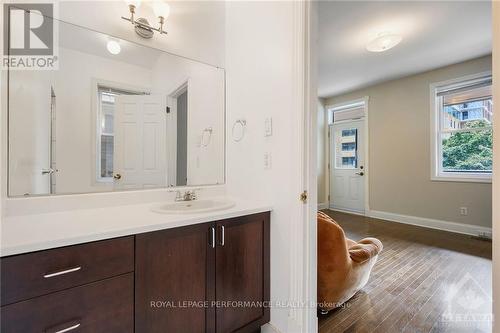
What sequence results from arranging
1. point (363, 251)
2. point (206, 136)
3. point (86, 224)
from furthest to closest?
1. point (206, 136)
2. point (363, 251)
3. point (86, 224)

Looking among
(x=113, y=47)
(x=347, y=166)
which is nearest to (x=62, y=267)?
(x=113, y=47)

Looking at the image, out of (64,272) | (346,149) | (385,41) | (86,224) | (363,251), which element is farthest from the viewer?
(346,149)

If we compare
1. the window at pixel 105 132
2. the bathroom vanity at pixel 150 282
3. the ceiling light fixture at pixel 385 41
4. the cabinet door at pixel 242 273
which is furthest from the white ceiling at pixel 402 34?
the bathroom vanity at pixel 150 282

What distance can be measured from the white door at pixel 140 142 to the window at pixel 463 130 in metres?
4.24

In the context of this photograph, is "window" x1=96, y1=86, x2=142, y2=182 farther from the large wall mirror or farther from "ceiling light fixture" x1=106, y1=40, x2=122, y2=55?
"ceiling light fixture" x1=106, y1=40, x2=122, y2=55

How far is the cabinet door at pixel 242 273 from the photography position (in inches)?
52.2

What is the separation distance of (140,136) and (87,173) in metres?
0.42

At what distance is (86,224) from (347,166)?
199 inches

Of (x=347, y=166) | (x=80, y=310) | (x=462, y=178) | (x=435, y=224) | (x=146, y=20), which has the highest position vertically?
(x=146, y=20)

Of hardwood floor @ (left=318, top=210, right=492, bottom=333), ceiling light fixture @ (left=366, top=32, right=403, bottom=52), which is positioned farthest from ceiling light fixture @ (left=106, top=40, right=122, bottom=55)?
ceiling light fixture @ (left=366, top=32, right=403, bottom=52)

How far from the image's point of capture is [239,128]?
71.9 inches

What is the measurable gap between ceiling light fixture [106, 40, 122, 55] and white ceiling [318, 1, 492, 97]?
6.22 ft

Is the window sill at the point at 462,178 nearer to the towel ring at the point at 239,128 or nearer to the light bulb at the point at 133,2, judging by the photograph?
the towel ring at the point at 239,128

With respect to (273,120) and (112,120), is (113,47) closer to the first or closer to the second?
(112,120)
